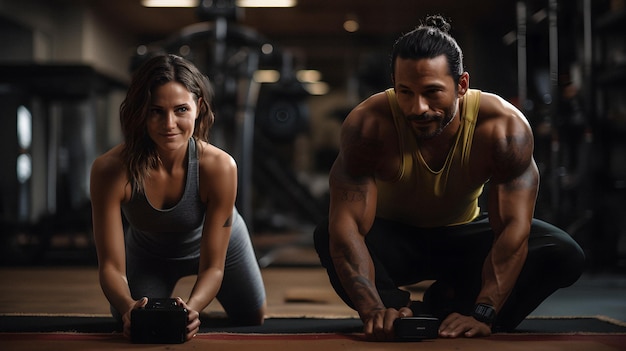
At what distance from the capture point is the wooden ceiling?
29.8 ft

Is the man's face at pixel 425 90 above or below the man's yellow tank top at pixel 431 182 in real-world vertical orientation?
above

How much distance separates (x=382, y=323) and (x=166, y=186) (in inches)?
25.5

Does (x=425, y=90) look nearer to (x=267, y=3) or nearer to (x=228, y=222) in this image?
(x=228, y=222)

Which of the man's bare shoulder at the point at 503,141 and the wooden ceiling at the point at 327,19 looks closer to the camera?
the man's bare shoulder at the point at 503,141

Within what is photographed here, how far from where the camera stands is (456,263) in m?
2.23

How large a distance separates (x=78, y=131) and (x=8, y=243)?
1.00m

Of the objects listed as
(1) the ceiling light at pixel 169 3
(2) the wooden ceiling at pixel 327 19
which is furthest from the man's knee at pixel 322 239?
(1) the ceiling light at pixel 169 3

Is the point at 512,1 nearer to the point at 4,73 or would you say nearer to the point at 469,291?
the point at 4,73

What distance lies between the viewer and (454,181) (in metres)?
2.00

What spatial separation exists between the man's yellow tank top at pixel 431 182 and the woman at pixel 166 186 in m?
0.43

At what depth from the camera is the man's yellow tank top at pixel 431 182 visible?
196cm

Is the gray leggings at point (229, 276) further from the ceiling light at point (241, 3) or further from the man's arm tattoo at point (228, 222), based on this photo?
the ceiling light at point (241, 3)

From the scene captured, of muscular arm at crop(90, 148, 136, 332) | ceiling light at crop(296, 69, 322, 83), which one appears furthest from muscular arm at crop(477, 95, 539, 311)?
ceiling light at crop(296, 69, 322, 83)

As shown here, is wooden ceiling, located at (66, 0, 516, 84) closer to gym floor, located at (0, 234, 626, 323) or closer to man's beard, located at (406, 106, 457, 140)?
gym floor, located at (0, 234, 626, 323)
